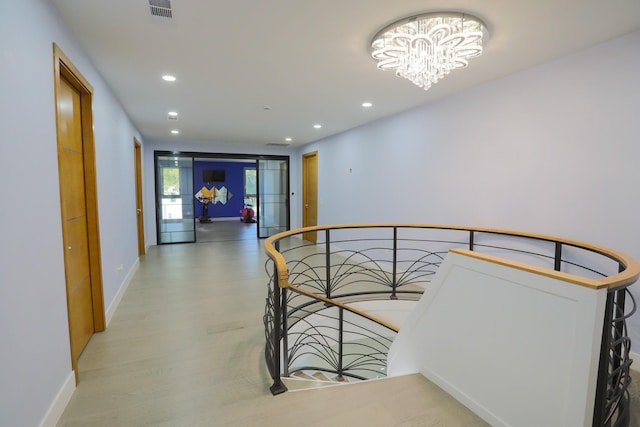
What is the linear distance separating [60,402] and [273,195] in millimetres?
7194

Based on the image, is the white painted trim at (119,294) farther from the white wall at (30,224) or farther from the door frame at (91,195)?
the white wall at (30,224)

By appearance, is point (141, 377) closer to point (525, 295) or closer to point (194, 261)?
point (525, 295)

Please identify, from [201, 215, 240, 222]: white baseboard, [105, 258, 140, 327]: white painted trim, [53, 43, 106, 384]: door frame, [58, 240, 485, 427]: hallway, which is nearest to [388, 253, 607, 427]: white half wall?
[58, 240, 485, 427]: hallway

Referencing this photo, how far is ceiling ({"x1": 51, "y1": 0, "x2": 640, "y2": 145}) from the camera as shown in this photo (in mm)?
2029

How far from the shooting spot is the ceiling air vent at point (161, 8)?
1960 mm

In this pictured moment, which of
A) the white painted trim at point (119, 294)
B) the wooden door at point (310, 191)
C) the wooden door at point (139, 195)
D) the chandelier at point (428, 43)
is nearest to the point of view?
the chandelier at point (428, 43)

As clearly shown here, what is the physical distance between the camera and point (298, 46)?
8.41 feet

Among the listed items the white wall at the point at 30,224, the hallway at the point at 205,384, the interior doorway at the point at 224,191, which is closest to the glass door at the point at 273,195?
the interior doorway at the point at 224,191

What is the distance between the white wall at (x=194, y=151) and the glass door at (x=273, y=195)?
0.20 meters

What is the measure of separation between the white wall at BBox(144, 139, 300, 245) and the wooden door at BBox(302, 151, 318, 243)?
34 centimetres

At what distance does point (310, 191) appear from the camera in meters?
8.25

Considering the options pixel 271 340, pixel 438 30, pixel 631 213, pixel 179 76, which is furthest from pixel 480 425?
pixel 179 76

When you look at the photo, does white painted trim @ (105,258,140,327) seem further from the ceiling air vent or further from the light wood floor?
the ceiling air vent

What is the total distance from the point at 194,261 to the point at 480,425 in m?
5.42
